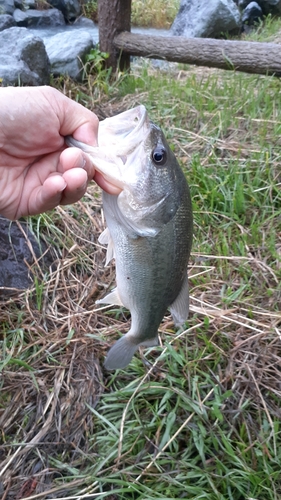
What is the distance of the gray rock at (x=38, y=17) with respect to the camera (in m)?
8.61

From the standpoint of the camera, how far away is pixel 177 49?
428 centimetres

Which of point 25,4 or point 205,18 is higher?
point 205,18

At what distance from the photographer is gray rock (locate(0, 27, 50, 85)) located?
13.1ft

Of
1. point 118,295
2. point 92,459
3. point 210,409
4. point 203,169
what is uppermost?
point 118,295

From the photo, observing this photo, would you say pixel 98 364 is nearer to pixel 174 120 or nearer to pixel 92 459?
pixel 92 459

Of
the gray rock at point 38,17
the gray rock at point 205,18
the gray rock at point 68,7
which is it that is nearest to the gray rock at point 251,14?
the gray rock at point 205,18

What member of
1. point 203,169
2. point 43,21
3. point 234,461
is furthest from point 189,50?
point 43,21

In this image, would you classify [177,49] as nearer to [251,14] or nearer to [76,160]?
[76,160]

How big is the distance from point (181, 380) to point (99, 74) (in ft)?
10.8

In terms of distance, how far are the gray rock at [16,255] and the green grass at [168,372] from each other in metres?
0.08

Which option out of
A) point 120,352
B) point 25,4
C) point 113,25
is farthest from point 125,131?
point 25,4

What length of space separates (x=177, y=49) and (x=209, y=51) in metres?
0.32

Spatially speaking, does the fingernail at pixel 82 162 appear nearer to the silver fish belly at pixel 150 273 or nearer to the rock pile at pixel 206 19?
the silver fish belly at pixel 150 273

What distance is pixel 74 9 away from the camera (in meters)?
9.51
